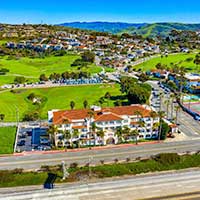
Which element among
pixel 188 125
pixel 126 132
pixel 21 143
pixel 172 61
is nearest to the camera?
pixel 126 132

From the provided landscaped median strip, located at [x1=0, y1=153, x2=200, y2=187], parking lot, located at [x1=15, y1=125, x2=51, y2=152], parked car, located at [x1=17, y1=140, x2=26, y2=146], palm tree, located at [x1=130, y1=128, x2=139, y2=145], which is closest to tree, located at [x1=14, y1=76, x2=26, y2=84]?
parking lot, located at [x1=15, y1=125, x2=51, y2=152]

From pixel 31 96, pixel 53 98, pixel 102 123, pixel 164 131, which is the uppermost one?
pixel 102 123

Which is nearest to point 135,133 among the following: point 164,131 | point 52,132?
point 164,131

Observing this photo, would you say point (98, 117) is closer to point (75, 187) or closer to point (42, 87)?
point (75, 187)

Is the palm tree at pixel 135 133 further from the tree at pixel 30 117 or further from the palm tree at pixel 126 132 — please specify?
the tree at pixel 30 117

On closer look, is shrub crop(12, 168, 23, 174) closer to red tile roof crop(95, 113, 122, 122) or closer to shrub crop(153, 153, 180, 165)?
red tile roof crop(95, 113, 122, 122)

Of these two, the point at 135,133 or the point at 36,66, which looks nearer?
the point at 135,133

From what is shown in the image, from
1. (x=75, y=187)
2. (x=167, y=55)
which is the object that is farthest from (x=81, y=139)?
(x=167, y=55)

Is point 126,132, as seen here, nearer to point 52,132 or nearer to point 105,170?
point 105,170
